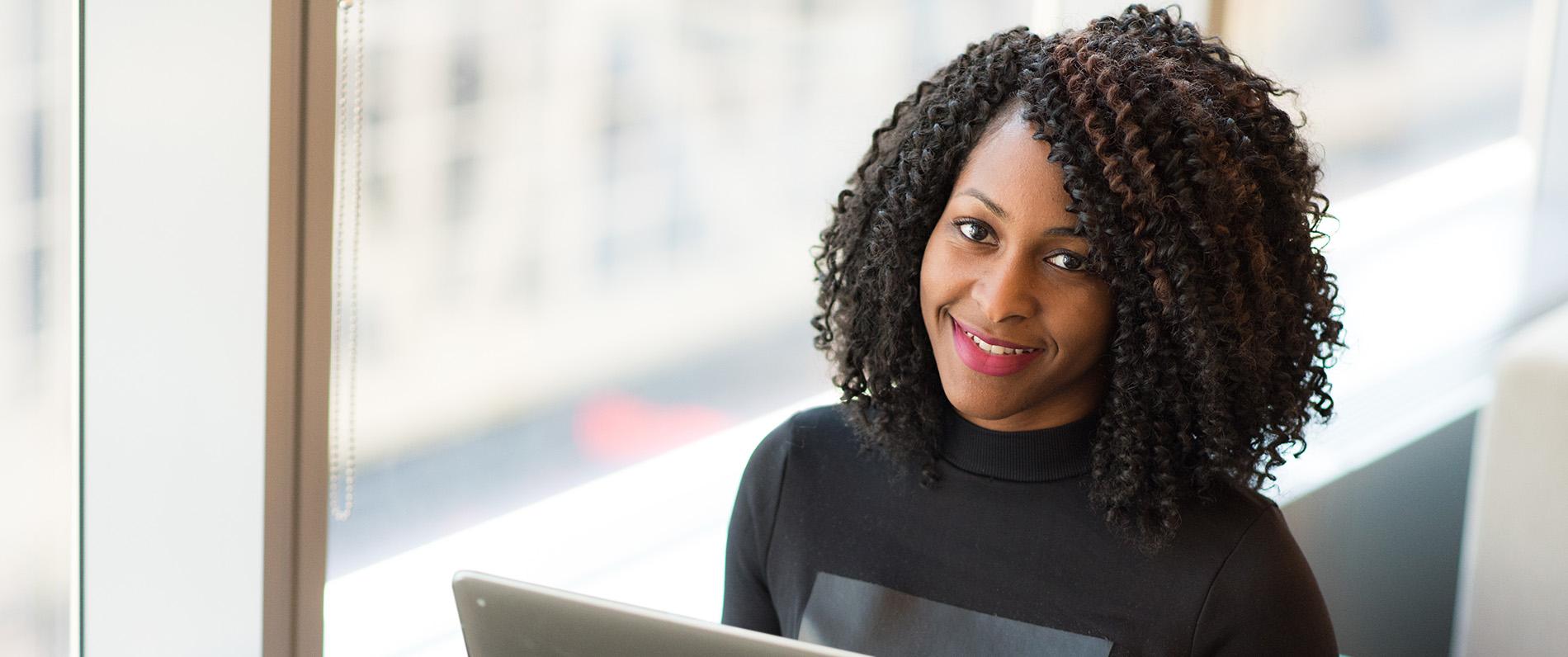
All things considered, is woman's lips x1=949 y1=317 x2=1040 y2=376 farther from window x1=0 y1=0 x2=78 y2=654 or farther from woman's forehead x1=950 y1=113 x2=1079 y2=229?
window x1=0 y1=0 x2=78 y2=654

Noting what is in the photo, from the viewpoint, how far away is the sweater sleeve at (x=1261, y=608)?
47.5 inches

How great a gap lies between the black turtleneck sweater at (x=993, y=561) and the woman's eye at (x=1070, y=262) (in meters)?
0.18

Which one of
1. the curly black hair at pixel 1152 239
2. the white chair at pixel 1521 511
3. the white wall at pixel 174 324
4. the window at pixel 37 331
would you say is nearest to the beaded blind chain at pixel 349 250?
the white wall at pixel 174 324

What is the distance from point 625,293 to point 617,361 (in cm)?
10

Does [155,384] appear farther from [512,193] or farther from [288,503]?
[512,193]

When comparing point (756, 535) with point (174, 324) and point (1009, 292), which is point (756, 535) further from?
point (174, 324)

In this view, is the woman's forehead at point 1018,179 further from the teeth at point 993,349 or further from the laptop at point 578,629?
the laptop at point 578,629

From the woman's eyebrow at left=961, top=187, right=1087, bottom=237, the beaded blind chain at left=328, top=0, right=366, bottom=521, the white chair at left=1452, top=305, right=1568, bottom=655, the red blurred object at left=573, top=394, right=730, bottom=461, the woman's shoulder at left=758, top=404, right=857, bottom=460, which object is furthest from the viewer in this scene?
the red blurred object at left=573, top=394, right=730, bottom=461

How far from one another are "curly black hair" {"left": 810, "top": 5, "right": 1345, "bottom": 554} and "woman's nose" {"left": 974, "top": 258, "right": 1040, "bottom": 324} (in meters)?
0.06

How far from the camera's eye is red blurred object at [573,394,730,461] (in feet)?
6.34

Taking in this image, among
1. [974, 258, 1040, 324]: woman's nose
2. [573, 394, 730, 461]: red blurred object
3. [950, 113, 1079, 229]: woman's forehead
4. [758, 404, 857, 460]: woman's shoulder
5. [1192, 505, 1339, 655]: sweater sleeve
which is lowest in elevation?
[1192, 505, 1339, 655]: sweater sleeve

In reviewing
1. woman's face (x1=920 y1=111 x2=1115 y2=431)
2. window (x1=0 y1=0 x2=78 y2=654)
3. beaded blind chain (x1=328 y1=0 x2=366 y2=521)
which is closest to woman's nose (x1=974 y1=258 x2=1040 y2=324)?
woman's face (x1=920 y1=111 x2=1115 y2=431)

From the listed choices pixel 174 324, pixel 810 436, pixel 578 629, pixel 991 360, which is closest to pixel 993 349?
pixel 991 360

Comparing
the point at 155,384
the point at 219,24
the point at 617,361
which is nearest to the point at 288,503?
the point at 155,384
